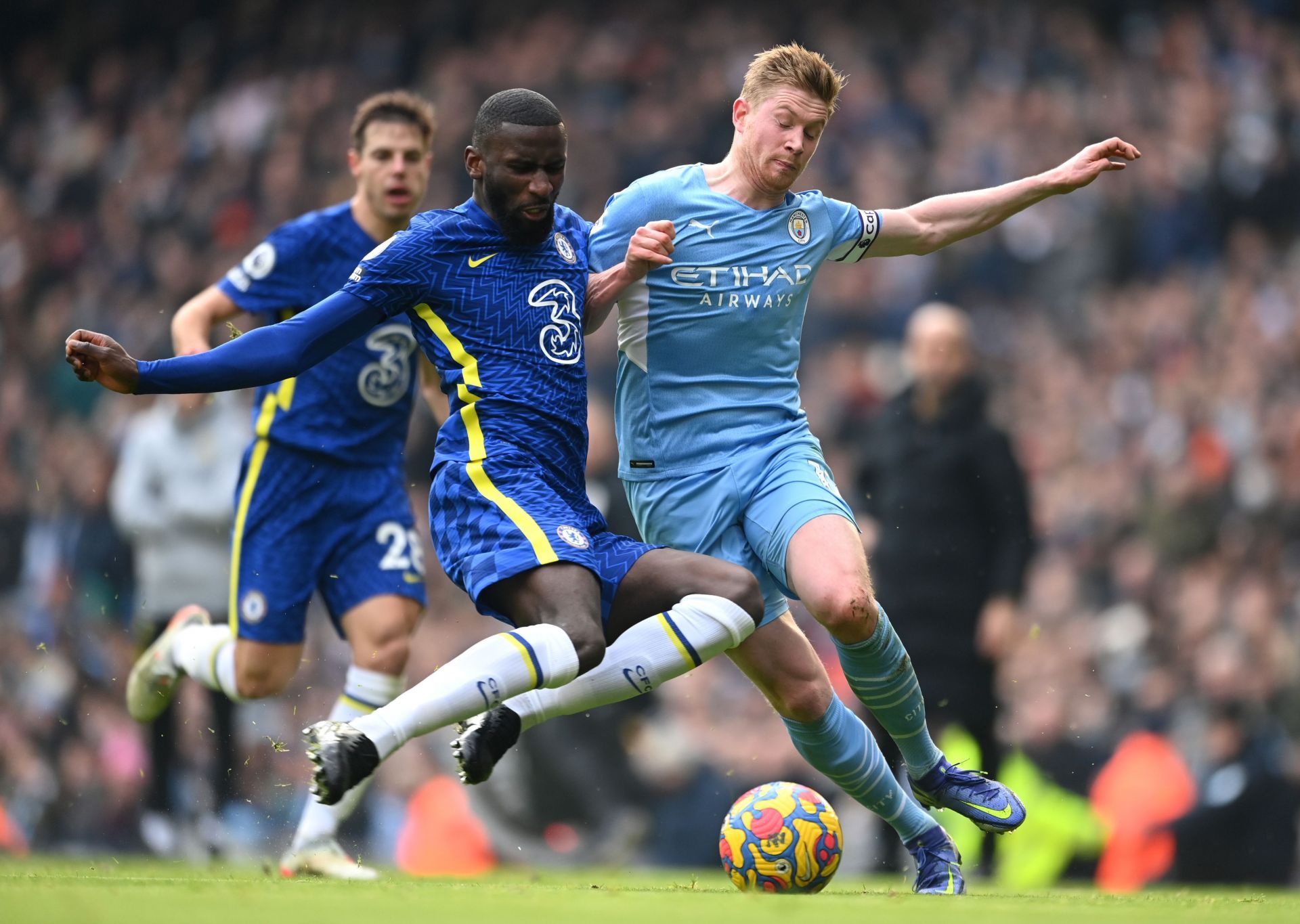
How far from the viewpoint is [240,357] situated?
487 cm

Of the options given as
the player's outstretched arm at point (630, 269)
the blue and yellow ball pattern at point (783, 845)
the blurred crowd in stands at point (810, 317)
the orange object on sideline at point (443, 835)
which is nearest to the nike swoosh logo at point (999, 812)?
the blue and yellow ball pattern at point (783, 845)

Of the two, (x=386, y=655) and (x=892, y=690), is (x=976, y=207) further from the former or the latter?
(x=386, y=655)

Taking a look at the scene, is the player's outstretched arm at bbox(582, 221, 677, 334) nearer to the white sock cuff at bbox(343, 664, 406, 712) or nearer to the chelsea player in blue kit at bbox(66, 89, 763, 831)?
the chelsea player in blue kit at bbox(66, 89, 763, 831)

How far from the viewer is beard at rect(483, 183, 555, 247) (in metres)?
5.11

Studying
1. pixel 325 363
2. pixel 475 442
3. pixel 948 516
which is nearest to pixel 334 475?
pixel 325 363

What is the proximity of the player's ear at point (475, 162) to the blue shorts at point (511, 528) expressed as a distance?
88 cm

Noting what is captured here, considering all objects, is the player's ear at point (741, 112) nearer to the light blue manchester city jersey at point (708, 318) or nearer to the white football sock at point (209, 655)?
the light blue manchester city jersey at point (708, 318)

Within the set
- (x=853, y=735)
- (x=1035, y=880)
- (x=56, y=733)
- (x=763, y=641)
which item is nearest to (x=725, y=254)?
(x=763, y=641)

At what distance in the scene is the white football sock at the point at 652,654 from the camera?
4.89 meters

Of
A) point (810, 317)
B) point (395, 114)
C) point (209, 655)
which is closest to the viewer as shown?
point (395, 114)

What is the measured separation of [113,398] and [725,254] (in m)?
8.15

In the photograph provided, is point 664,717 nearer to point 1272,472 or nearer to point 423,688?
point 1272,472

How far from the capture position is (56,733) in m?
11.6

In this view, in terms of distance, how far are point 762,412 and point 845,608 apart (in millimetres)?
788
